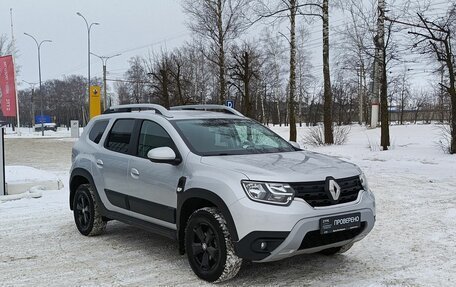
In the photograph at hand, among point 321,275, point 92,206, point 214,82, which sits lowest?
point 321,275

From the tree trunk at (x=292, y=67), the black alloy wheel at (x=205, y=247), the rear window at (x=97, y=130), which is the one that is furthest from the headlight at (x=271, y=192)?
the tree trunk at (x=292, y=67)

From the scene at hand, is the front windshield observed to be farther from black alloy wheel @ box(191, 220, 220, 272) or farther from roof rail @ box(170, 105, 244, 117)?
black alloy wheel @ box(191, 220, 220, 272)

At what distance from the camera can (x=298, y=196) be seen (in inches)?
156

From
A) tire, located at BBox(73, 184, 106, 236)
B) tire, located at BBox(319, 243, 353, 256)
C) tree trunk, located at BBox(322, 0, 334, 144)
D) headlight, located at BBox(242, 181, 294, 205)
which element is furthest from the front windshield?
tree trunk, located at BBox(322, 0, 334, 144)

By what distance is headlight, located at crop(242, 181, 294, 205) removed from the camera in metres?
3.94

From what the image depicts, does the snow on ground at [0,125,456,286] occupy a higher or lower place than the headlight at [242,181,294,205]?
lower

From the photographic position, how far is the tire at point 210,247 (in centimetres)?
409

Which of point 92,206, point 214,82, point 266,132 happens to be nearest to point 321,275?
point 266,132

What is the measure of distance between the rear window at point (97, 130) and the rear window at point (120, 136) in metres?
0.30

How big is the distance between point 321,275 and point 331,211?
854 millimetres

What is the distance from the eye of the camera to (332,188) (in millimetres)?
4105

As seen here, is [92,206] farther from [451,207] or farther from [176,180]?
[451,207]

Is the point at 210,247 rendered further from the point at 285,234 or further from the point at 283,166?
the point at 283,166

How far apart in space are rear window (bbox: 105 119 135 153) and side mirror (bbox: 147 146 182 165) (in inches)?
36.5
